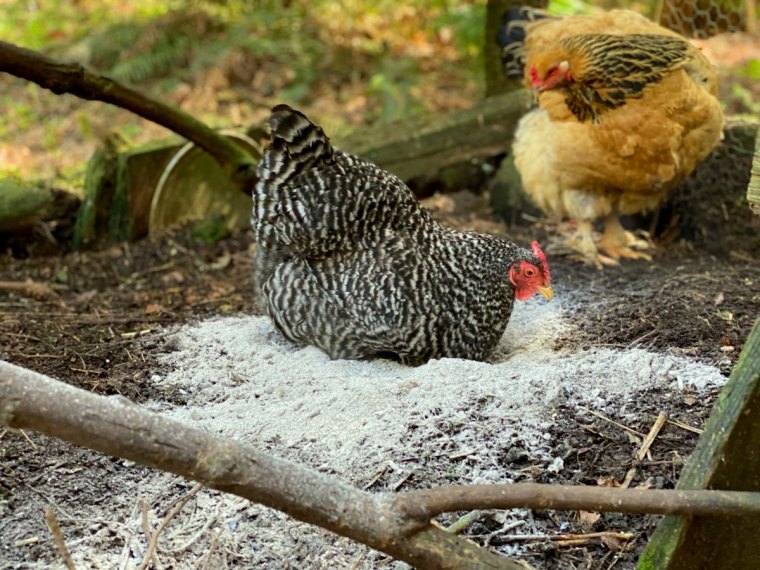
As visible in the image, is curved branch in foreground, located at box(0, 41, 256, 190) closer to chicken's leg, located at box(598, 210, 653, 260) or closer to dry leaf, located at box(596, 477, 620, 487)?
chicken's leg, located at box(598, 210, 653, 260)

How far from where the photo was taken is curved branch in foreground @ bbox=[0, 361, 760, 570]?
77.2 inches

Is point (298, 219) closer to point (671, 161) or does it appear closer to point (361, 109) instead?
point (671, 161)

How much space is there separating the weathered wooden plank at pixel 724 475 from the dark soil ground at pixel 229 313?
326mm

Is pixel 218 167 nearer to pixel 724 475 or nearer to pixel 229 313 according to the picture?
pixel 229 313

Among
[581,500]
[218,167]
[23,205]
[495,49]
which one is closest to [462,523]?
[581,500]

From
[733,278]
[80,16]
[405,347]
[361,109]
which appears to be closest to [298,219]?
[405,347]

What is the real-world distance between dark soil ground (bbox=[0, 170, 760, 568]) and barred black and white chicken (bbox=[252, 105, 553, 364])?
54 cm

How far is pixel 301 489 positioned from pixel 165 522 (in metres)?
0.65

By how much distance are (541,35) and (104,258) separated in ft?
11.4

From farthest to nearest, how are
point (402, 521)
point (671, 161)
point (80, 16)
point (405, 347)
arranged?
point (80, 16), point (671, 161), point (405, 347), point (402, 521)

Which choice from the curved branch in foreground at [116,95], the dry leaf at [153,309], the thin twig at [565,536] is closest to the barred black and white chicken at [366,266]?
the dry leaf at [153,309]

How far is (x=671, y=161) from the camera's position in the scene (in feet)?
17.0

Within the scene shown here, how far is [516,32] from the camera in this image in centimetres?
609

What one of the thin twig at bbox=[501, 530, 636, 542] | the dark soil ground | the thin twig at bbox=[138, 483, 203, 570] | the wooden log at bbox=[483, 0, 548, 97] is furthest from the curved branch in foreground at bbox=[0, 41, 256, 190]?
the thin twig at bbox=[501, 530, 636, 542]
